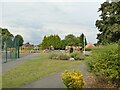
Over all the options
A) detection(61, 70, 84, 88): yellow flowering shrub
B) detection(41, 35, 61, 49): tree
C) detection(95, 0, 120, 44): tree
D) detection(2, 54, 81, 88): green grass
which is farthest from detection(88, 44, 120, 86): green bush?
detection(41, 35, 61, 49): tree

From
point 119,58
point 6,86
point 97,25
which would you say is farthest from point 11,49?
point 119,58

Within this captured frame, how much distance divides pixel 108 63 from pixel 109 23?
20.7 meters

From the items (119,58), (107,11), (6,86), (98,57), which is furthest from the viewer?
(107,11)

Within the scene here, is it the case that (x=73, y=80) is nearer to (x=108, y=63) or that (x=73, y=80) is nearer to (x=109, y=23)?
(x=108, y=63)

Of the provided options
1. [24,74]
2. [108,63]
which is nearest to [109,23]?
[24,74]

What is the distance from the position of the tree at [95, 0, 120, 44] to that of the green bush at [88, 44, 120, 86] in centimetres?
1569

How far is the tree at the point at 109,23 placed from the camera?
28406 millimetres

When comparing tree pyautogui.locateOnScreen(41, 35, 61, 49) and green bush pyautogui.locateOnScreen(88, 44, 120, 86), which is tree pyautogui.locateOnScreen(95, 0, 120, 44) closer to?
green bush pyautogui.locateOnScreen(88, 44, 120, 86)

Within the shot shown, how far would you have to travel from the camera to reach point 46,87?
11547 mm

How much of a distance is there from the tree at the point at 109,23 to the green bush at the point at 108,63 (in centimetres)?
1569

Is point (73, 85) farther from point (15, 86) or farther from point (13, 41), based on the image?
point (13, 41)

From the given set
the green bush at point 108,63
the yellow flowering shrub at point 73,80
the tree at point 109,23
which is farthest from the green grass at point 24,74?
the tree at point 109,23

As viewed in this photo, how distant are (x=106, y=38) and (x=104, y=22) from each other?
2990mm

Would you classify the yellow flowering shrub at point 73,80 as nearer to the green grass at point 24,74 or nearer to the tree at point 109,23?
the green grass at point 24,74
